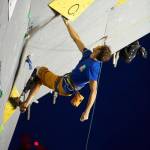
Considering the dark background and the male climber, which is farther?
the dark background

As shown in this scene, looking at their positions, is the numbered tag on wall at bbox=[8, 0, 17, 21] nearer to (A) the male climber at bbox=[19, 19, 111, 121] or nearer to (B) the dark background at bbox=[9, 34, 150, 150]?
(A) the male climber at bbox=[19, 19, 111, 121]

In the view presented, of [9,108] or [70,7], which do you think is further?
[9,108]

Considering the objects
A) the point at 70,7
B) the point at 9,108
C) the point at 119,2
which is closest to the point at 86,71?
the point at 70,7

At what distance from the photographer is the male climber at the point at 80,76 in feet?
7.80

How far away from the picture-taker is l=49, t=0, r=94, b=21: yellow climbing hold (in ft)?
7.61

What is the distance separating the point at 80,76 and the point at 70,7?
0.43m

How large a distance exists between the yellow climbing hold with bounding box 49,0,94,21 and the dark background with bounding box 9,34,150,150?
1.53 m

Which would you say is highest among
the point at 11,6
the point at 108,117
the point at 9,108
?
the point at 11,6

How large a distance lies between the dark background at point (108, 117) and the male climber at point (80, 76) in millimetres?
1316

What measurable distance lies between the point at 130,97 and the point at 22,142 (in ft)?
4.29

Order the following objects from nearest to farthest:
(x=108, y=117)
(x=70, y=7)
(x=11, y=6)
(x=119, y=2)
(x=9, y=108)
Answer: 1. (x=11, y=6)
2. (x=70, y=7)
3. (x=9, y=108)
4. (x=119, y=2)
5. (x=108, y=117)

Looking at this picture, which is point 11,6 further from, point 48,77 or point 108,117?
point 108,117

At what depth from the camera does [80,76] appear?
2502 mm

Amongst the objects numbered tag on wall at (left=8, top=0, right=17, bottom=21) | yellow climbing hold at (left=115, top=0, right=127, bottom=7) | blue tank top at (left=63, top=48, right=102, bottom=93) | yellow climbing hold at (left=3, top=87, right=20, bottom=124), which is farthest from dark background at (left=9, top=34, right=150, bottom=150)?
numbered tag on wall at (left=8, top=0, right=17, bottom=21)
